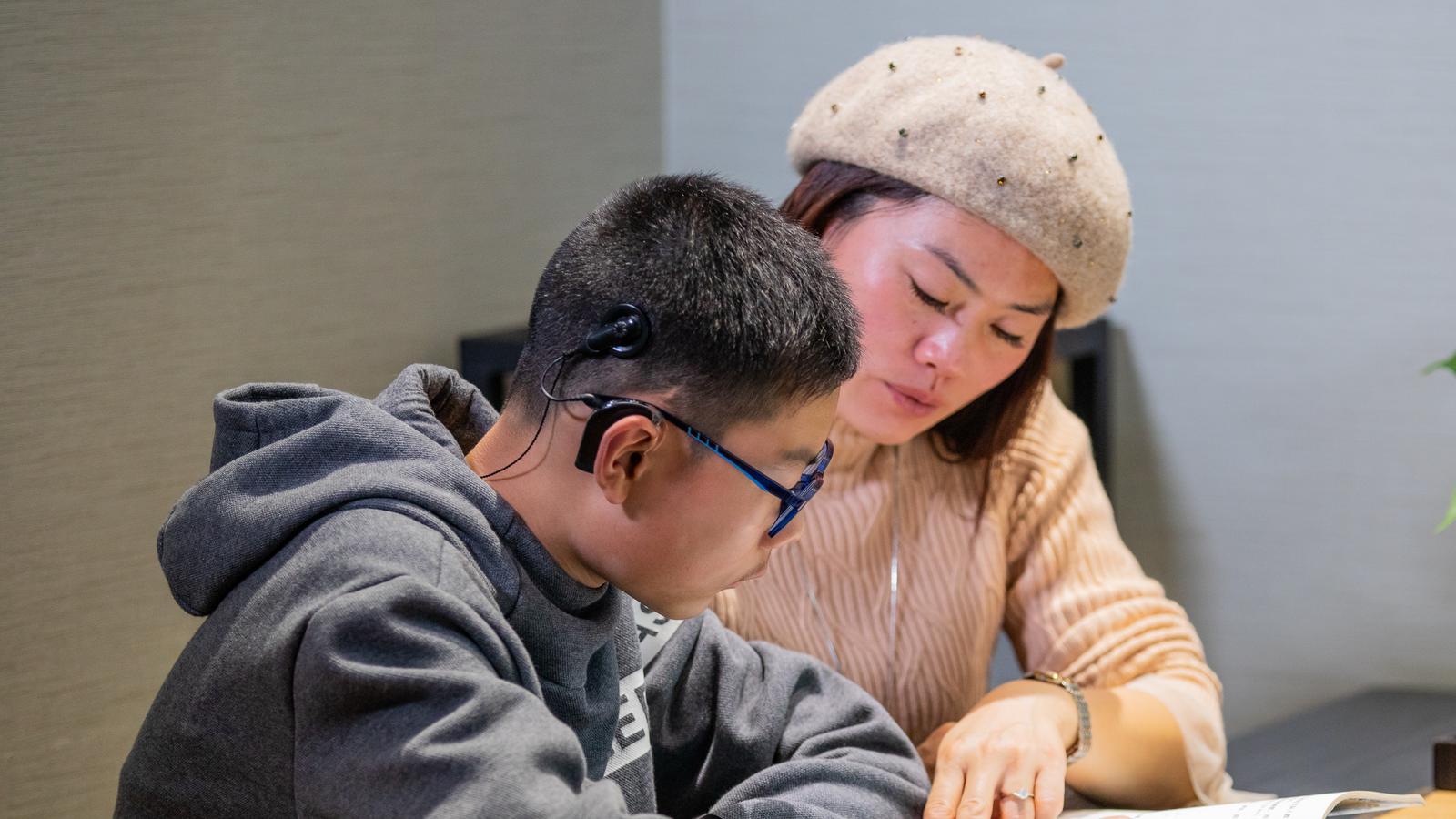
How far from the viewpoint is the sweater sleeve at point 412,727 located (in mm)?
623

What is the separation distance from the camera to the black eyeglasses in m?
0.77

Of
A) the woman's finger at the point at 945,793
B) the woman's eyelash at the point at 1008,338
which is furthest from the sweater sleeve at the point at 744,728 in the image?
the woman's eyelash at the point at 1008,338

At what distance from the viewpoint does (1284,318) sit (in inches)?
77.1

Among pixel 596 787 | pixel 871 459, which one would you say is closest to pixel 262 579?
pixel 596 787

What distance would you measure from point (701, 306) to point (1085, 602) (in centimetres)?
74

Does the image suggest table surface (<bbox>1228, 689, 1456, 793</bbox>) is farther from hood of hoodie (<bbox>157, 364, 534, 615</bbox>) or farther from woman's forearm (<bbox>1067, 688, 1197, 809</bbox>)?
hood of hoodie (<bbox>157, 364, 534, 615</bbox>)

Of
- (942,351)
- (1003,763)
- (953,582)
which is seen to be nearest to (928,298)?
(942,351)

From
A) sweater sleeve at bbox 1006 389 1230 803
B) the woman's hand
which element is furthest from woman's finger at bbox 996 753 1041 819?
sweater sleeve at bbox 1006 389 1230 803

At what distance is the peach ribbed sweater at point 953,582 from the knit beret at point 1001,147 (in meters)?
0.22

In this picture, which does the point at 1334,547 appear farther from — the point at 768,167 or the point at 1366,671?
the point at 768,167

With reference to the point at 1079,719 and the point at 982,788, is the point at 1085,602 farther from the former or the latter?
the point at 982,788

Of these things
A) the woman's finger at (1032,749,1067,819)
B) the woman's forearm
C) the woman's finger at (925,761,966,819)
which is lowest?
the woman's forearm

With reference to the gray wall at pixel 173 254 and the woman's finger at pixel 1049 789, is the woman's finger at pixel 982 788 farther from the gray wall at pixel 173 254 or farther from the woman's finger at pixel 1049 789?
the gray wall at pixel 173 254

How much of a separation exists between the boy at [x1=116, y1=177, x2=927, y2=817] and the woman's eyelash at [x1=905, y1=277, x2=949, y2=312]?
0.41 m
